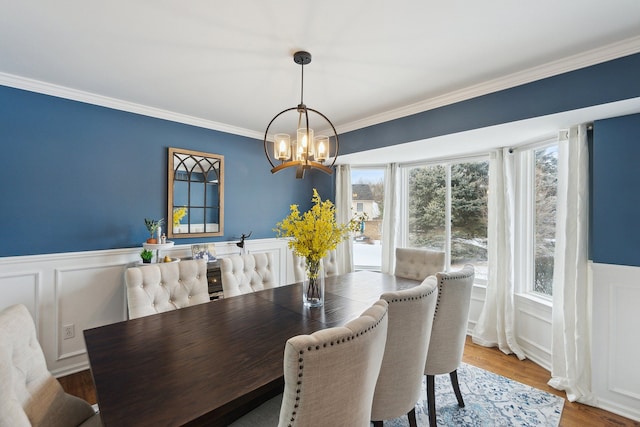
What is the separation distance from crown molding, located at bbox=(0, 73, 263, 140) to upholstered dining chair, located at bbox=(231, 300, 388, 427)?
3.08m

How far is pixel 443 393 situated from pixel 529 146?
99.8 inches

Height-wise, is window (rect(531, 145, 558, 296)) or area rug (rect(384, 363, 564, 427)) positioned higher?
window (rect(531, 145, 558, 296))

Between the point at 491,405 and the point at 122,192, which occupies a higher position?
A: the point at 122,192

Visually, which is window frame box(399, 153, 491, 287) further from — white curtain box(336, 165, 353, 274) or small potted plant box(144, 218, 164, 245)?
small potted plant box(144, 218, 164, 245)

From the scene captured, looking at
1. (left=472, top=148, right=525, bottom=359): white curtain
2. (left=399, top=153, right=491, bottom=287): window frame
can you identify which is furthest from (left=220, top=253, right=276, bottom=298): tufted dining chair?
(left=472, top=148, right=525, bottom=359): white curtain

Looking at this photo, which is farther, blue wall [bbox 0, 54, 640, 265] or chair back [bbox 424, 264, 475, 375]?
blue wall [bbox 0, 54, 640, 265]

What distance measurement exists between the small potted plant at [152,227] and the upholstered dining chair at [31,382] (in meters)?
1.66

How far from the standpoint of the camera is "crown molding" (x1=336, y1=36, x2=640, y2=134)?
6.09 ft

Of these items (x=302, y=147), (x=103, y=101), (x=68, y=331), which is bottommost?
(x=68, y=331)

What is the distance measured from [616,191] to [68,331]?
182 inches

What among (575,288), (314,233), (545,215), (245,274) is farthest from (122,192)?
(545,215)

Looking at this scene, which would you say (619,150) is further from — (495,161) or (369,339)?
(369,339)

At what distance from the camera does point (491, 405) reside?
2215 millimetres

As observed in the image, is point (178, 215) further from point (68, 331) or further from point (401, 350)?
point (401, 350)
